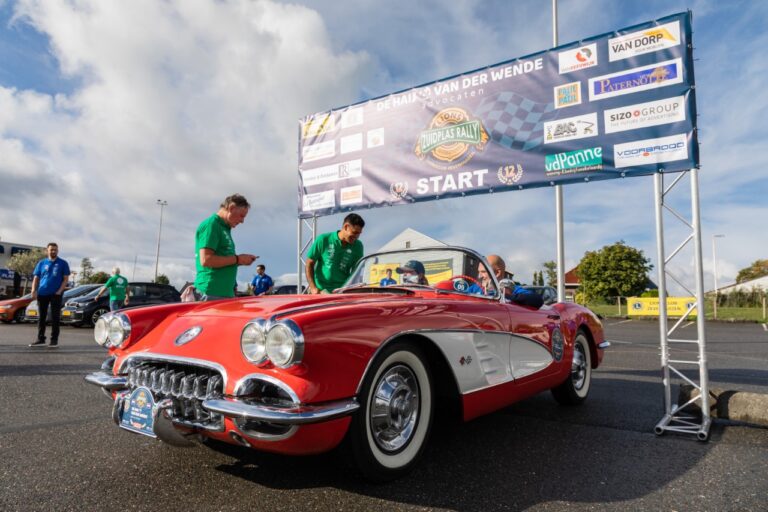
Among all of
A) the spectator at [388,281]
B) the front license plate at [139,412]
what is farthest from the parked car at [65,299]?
the front license plate at [139,412]

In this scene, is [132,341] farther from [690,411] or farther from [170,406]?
[690,411]

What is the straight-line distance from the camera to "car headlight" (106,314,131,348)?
8.91 feet

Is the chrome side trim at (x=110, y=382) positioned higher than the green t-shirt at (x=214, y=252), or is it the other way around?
the green t-shirt at (x=214, y=252)

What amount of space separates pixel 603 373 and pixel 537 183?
2576mm

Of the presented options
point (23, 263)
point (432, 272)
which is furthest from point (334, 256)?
point (23, 263)

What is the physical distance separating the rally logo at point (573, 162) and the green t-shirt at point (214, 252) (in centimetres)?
359

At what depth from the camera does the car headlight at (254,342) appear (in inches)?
79.6

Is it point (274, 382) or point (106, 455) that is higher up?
point (274, 382)

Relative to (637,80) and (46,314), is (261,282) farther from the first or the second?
(637,80)

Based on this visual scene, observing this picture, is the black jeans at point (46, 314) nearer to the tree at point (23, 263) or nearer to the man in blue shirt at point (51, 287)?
the man in blue shirt at point (51, 287)

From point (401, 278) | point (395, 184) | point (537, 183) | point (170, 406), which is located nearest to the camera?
point (170, 406)

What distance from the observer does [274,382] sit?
195 centimetres

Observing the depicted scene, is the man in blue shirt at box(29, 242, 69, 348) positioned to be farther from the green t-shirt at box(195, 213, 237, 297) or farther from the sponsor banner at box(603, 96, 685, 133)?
the sponsor banner at box(603, 96, 685, 133)

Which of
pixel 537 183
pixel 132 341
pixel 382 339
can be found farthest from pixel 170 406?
pixel 537 183
